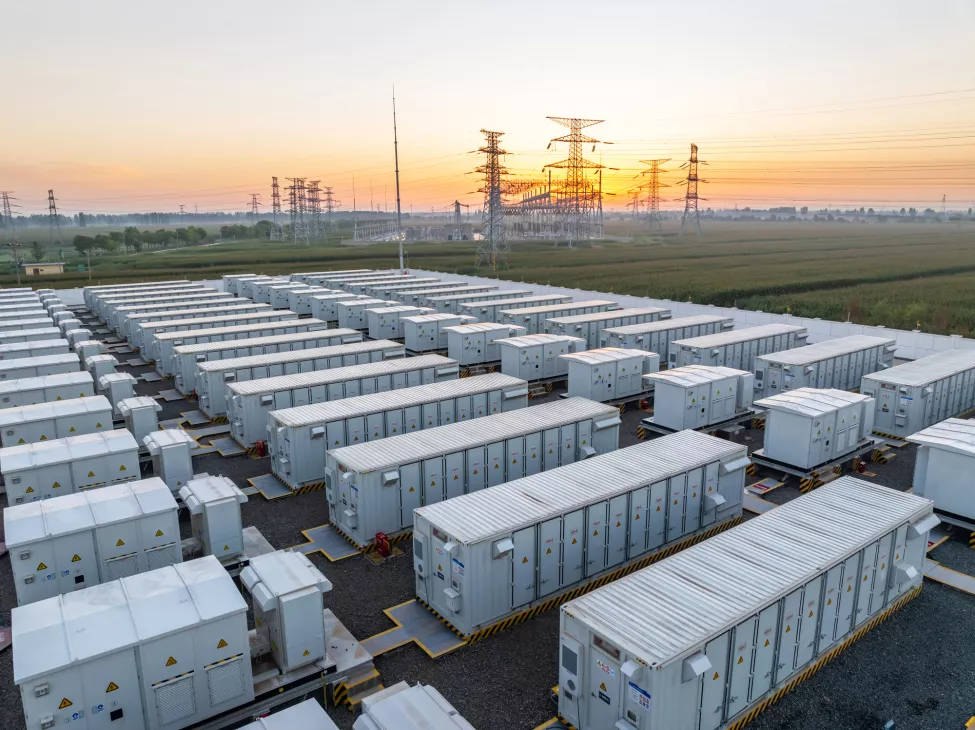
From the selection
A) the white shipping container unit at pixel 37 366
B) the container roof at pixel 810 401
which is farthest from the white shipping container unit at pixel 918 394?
the white shipping container unit at pixel 37 366

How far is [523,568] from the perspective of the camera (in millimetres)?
16719

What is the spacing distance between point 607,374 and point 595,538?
55.5 ft

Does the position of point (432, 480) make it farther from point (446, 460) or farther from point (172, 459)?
point (172, 459)

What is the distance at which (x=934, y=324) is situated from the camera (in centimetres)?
5878

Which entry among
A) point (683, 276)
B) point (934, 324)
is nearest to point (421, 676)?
point (934, 324)

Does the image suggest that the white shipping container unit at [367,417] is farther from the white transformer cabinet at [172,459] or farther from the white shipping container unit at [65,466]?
the white shipping container unit at [65,466]

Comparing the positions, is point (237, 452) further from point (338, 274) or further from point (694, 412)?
point (338, 274)

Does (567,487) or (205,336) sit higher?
(205,336)

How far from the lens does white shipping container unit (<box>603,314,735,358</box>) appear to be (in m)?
41.1

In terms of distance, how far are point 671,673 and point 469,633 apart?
6.06 metres

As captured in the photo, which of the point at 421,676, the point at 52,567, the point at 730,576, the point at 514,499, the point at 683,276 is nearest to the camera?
the point at 730,576

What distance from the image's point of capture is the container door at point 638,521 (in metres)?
18.8

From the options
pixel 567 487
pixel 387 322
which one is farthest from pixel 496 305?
pixel 567 487

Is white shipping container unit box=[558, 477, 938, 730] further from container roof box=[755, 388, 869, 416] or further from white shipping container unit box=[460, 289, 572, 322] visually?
white shipping container unit box=[460, 289, 572, 322]
